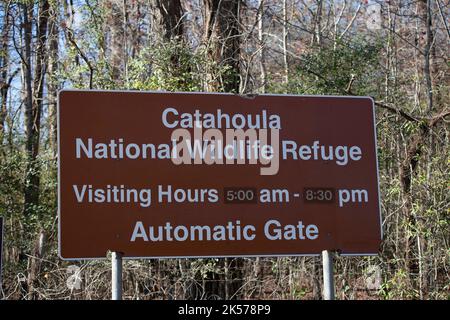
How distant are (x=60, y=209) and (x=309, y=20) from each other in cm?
1320

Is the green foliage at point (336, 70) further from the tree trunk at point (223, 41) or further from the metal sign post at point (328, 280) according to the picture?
the metal sign post at point (328, 280)

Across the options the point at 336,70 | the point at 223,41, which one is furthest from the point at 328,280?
the point at 223,41

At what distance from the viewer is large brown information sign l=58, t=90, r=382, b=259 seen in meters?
4.13

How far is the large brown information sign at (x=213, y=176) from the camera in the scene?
413 centimetres

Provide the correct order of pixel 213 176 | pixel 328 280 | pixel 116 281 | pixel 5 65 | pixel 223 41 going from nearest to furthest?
pixel 116 281 → pixel 328 280 → pixel 213 176 → pixel 223 41 → pixel 5 65

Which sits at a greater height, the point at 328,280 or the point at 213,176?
the point at 213,176

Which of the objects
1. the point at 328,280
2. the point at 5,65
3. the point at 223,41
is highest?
the point at 5,65

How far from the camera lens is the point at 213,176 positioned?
4.27 m

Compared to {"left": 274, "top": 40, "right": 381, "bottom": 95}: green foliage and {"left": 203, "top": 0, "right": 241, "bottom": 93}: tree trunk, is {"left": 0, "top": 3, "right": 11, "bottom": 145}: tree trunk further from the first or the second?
{"left": 274, "top": 40, "right": 381, "bottom": 95}: green foliage

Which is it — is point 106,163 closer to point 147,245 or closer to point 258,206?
point 147,245

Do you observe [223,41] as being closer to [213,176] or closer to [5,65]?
[213,176]

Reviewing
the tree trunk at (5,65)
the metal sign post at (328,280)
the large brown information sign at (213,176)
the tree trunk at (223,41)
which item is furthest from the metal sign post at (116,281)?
the tree trunk at (5,65)

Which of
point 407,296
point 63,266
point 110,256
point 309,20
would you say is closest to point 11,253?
point 63,266

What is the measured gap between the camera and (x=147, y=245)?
13.5ft
